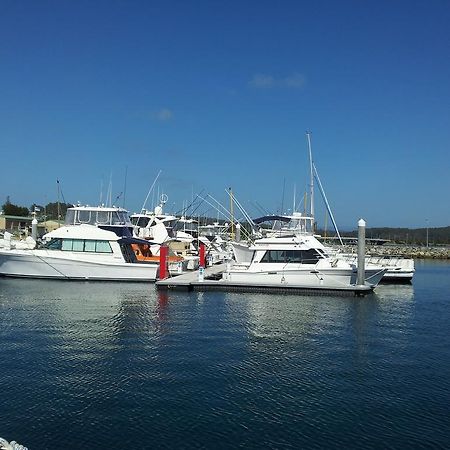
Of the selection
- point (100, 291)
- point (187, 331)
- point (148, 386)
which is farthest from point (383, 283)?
point (148, 386)

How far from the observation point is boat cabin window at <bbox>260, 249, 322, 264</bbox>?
3072 centimetres

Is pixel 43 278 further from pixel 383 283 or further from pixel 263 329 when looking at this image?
pixel 383 283

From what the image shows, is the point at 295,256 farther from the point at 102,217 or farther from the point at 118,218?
the point at 102,217

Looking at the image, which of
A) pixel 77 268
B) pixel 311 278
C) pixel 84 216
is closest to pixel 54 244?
pixel 77 268

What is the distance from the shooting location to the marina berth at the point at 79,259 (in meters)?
35.0

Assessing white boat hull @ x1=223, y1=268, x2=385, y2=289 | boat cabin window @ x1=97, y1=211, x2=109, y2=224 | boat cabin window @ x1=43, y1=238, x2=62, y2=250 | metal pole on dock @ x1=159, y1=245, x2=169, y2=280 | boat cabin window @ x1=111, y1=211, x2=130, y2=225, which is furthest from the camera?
boat cabin window @ x1=111, y1=211, x2=130, y2=225

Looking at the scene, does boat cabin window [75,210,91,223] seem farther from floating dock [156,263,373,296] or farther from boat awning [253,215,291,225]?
boat awning [253,215,291,225]

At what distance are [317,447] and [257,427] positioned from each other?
135 cm

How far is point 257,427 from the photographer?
10789 mm

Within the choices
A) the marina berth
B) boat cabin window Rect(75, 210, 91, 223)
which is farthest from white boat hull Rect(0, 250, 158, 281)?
boat cabin window Rect(75, 210, 91, 223)

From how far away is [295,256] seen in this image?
101ft

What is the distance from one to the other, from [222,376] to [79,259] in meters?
22.8

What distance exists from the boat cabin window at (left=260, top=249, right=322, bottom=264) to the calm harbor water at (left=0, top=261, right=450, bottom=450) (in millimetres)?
5415

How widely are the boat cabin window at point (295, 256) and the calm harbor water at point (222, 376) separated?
5415 millimetres
